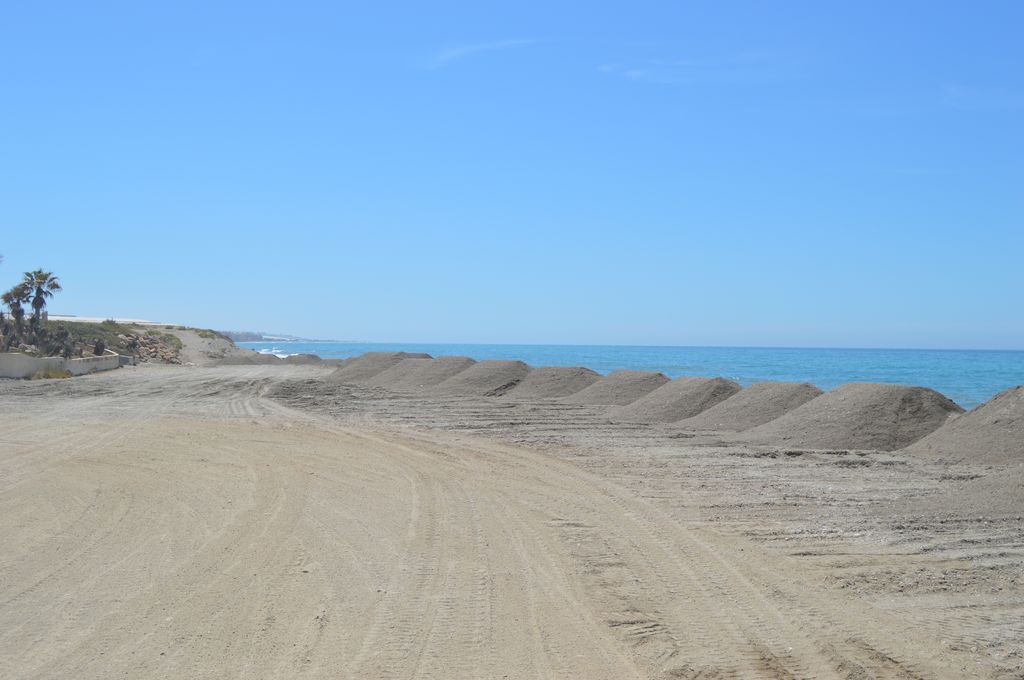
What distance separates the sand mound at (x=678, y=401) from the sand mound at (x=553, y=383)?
542cm

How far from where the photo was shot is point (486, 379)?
3341 cm

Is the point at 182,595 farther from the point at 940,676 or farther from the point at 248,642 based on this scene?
the point at 940,676

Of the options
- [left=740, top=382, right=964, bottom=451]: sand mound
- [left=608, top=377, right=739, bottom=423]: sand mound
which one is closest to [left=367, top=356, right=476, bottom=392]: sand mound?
[left=608, top=377, right=739, bottom=423]: sand mound

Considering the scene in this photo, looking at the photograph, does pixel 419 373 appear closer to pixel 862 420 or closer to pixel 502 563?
pixel 862 420

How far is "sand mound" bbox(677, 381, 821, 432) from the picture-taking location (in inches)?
829

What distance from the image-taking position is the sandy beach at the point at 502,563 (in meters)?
6.09

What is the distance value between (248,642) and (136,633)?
0.87m

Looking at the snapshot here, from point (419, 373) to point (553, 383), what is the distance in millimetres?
7553

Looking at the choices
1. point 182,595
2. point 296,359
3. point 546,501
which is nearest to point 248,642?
point 182,595

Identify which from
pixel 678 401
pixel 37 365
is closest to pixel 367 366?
pixel 37 365

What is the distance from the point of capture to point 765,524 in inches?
414

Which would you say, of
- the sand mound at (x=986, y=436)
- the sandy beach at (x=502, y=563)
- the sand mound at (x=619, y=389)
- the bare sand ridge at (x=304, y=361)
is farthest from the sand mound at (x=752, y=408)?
the bare sand ridge at (x=304, y=361)

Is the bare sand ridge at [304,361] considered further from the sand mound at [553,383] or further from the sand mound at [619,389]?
the sand mound at [619,389]

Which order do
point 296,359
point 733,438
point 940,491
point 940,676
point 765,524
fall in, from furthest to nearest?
point 296,359 < point 733,438 < point 940,491 < point 765,524 < point 940,676
